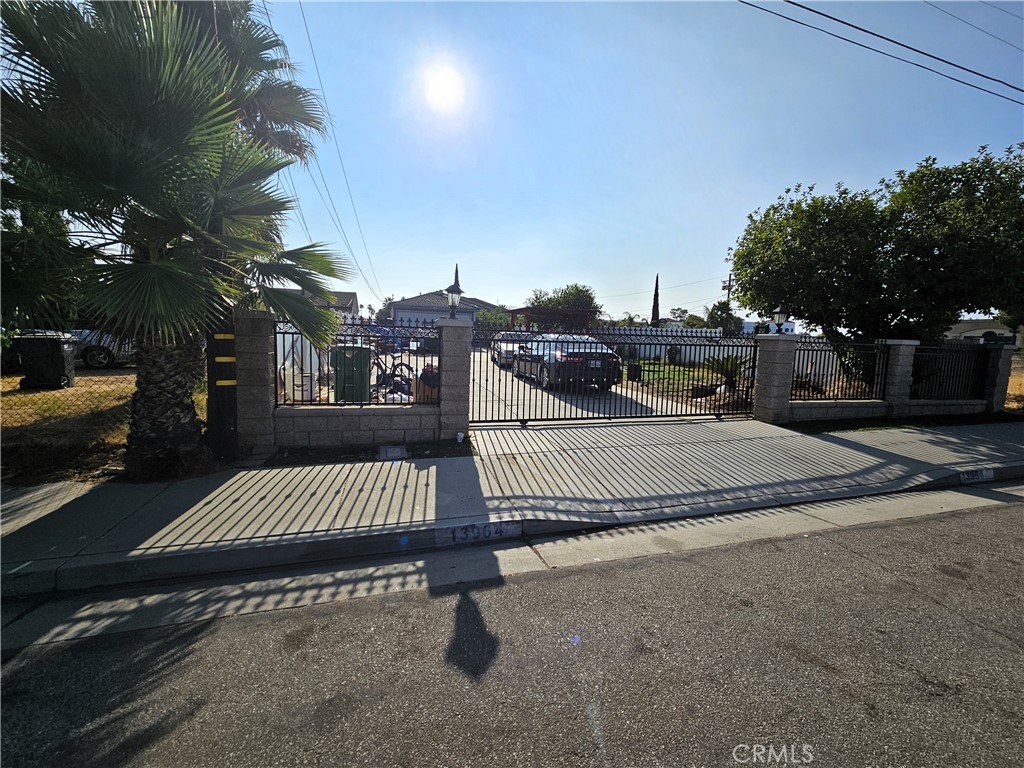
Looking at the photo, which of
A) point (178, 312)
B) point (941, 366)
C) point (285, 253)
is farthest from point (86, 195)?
point (941, 366)

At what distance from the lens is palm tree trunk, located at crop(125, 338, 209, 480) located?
5.38 meters

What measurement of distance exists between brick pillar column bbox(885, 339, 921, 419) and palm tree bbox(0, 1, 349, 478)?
40.9 feet

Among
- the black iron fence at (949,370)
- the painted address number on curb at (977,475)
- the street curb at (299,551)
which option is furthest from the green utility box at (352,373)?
the black iron fence at (949,370)

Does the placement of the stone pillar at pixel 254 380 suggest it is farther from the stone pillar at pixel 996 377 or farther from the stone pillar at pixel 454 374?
the stone pillar at pixel 996 377

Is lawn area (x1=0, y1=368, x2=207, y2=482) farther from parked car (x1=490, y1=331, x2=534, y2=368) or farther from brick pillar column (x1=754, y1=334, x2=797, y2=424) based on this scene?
brick pillar column (x1=754, y1=334, x2=797, y2=424)

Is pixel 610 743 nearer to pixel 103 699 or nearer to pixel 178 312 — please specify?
pixel 103 699

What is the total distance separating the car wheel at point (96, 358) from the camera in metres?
15.5

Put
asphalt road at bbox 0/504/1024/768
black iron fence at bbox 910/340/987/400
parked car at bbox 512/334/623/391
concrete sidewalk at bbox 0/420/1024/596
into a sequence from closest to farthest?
asphalt road at bbox 0/504/1024/768 < concrete sidewalk at bbox 0/420/1024/596 < black iron fence at bbox 910/340/987/400 < parked car at bbox 512/334/623/391

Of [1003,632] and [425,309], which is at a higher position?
[425,309]

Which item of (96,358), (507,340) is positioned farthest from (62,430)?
(96,358)

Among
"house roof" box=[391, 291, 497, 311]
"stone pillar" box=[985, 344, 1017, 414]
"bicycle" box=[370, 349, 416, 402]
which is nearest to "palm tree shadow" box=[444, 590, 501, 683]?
"bicycle" box=[370, 349, 416, 402]

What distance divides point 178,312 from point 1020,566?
7789 mm

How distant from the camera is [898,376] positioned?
410 inches

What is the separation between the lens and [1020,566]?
12.8 feet
